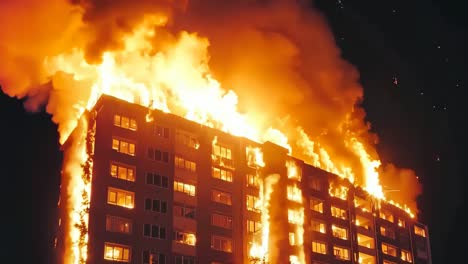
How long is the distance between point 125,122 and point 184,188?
9.84 m

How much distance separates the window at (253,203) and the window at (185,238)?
946 centimetres

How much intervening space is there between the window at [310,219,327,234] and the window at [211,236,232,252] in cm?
1398

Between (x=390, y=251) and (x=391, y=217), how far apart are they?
5421mm

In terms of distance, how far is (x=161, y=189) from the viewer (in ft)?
219

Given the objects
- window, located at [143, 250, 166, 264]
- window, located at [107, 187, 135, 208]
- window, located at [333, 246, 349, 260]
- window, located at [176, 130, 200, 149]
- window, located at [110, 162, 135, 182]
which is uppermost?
window, located at [176, 130, 200, 149]

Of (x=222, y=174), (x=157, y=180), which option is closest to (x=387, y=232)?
(x=222, y=174)

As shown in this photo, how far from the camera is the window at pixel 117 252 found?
198 feet

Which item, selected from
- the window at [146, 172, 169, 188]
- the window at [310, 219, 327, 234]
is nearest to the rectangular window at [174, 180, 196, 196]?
the window at [146, 172, 169, 188]

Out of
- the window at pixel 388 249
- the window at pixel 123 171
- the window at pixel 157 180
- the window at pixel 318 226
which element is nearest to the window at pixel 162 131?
the window at pixel 157 180

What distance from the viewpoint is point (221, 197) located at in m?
72.1

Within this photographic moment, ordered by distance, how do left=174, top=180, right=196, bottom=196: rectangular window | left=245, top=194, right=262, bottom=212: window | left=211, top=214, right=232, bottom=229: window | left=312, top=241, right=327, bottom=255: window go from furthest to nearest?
left=312, top=241, right=327, bottom=255: window → left=245, top=194, right=262, bottom=212: window → left=211, top=214, right=232, bottom=229: window → left=174, top=180, right=196, bottom=196: rectangular window

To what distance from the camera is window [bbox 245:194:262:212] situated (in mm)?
74812

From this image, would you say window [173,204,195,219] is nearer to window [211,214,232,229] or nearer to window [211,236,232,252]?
window [211,214,232,229]

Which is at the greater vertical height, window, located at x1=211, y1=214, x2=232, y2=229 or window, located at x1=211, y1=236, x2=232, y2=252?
window, located at x1=211, y1=214, x2=232, y2=229
